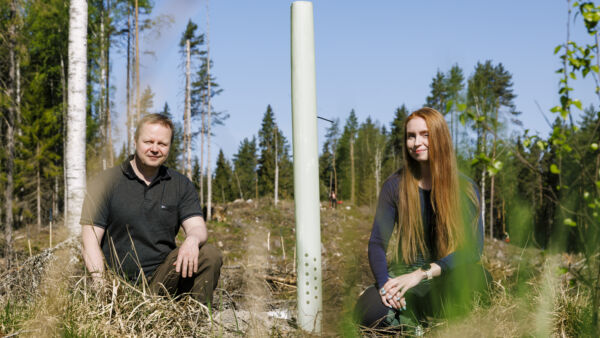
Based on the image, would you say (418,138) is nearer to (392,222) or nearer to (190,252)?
(392,222)

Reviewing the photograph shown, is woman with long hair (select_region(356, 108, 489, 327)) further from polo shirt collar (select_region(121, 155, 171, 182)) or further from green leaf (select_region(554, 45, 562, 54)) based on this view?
polo shirt collar (select_region(121, 155, 171, 182))

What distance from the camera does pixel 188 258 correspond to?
2.42m

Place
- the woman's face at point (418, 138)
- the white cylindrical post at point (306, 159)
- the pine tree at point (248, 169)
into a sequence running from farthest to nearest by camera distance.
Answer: the pine tree at point (248, 169)
the woman's face at point (418, 138)
the white cylindrical post at point (306, 159)

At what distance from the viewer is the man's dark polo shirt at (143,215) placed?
2.63 meters

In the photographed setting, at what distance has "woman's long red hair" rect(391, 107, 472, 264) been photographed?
7.28ft

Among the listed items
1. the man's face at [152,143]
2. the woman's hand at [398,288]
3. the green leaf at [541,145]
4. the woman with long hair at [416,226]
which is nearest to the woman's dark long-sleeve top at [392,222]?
the woman with long hair at [416,226]

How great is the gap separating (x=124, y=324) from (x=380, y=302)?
4.15 feet

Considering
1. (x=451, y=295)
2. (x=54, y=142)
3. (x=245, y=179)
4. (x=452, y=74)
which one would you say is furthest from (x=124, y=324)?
(x=245, y=179)

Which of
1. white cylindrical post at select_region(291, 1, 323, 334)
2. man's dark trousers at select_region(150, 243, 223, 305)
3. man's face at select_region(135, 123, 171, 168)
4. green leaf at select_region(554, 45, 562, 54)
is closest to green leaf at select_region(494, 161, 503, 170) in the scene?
green leaf at select_region(554, 45, 562, 54)

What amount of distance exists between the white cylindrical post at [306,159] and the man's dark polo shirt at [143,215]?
1231 millimetres

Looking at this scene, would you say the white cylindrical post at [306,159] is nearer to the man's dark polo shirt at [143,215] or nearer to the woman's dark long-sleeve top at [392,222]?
the woman's dark long-sleeve top at [392,222]

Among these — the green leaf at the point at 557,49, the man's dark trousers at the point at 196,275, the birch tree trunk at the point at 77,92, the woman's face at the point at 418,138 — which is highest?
the birch tree trunk at the point at 77,92

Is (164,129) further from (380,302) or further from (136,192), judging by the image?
(380,302)

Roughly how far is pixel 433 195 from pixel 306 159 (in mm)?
900
